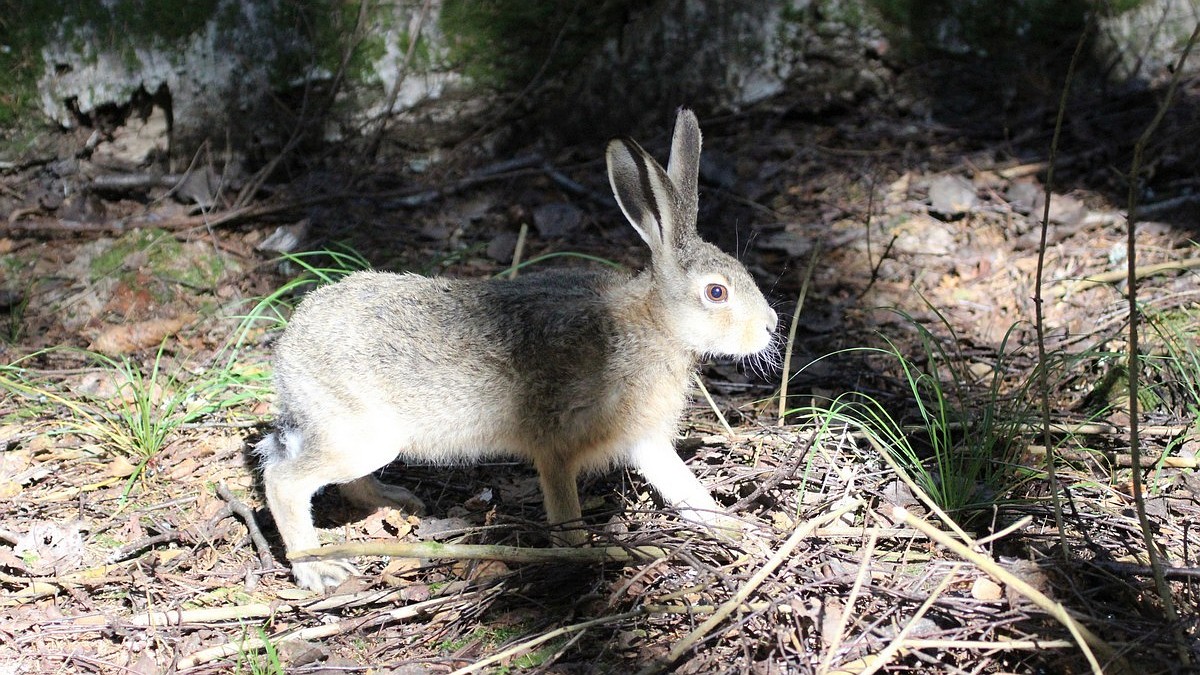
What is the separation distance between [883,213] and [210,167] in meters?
4.27

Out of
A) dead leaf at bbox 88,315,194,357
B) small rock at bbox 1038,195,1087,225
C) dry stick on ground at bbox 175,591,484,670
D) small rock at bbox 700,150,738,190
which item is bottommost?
dry stick on ground at bbox 175,591,484,670

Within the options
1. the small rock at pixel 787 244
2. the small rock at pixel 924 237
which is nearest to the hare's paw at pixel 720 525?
the small rock at pixel 787 244

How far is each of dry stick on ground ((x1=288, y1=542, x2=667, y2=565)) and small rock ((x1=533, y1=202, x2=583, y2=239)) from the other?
10.2ft

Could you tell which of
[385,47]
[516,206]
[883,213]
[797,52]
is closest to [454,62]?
[385,47]

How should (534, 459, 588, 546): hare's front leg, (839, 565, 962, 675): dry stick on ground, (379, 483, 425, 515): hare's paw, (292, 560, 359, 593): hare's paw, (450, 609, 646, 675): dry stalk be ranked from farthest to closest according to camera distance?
(379, 483, 425, 515): hare's paw, (534, 459, 588, 546): hare's front leg, (292, 560, 359, 593): hare's paw, (450, 609, 646, 675): dry stalk, (839, 565, 962, 675): dry stick on ground

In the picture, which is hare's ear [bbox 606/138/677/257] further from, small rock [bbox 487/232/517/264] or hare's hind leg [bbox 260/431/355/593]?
small rock [bbox 487/232/517/264]

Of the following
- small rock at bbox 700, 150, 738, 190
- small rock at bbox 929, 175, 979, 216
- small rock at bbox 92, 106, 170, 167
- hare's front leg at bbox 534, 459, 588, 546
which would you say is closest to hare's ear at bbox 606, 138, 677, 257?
hare's front leg at bbox 534, 459, 588, 546

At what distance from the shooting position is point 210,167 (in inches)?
259

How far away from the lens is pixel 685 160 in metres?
4.03

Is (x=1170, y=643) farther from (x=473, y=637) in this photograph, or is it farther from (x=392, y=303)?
(x=392, y=303)

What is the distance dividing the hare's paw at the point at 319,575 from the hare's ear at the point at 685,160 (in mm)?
1870

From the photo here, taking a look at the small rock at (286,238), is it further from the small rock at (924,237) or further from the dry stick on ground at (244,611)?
the small rock at (924,237)

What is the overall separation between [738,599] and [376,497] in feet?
6.21

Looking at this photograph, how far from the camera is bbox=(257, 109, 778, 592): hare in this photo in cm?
397
